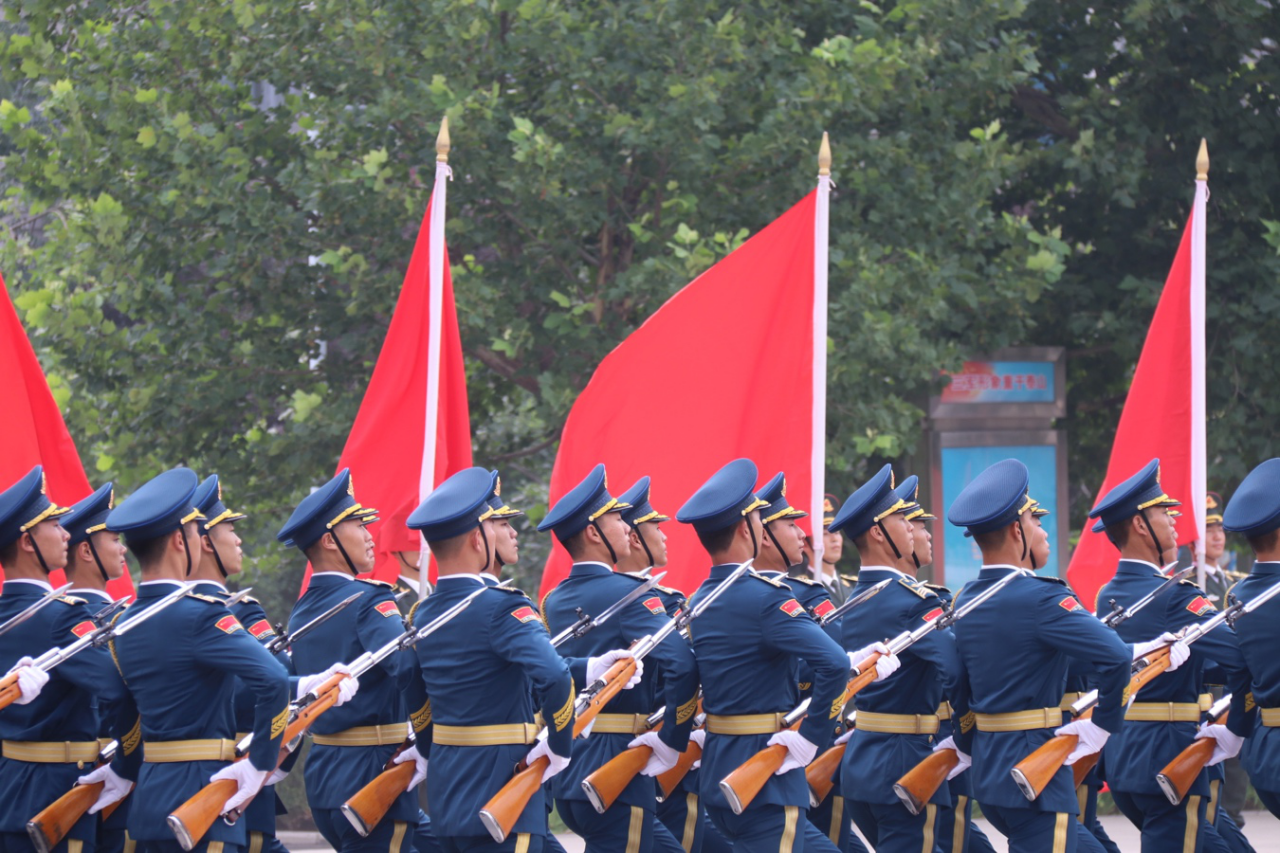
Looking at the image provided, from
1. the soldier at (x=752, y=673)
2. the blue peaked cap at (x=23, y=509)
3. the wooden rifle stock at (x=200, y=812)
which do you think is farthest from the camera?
the blue peaked cap at (x=23, y=509)

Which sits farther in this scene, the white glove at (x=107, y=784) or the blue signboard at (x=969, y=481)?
the blue signboard at (x=969, y=481)

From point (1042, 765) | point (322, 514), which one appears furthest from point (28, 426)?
point (1042, 765)

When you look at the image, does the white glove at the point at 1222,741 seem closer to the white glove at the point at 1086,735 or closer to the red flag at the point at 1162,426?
the white glove at the point at 1086,735

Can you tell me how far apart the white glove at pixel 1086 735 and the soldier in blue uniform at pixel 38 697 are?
345 cm

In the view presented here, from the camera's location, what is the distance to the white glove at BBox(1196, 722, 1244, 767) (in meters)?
6.98

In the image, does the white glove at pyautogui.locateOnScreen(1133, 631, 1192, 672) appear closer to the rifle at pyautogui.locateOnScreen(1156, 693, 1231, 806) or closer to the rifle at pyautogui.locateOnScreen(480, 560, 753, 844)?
the rifle at pyautogui.locateOnScreen(1156, 693, 1231, 806)

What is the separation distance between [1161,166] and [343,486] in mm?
8488

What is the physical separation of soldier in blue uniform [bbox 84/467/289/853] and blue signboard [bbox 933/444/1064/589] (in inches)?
310

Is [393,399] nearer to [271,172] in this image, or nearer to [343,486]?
[343,486]

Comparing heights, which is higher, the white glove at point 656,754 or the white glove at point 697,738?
the white glove at point 656,754

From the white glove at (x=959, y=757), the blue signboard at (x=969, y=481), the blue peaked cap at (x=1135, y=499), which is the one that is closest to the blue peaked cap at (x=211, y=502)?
the white glove at (x=959, y=757)

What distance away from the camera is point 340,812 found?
22.7ft

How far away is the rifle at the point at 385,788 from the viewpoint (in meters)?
6.71

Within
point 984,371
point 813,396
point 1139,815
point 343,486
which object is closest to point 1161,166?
point 984,371
